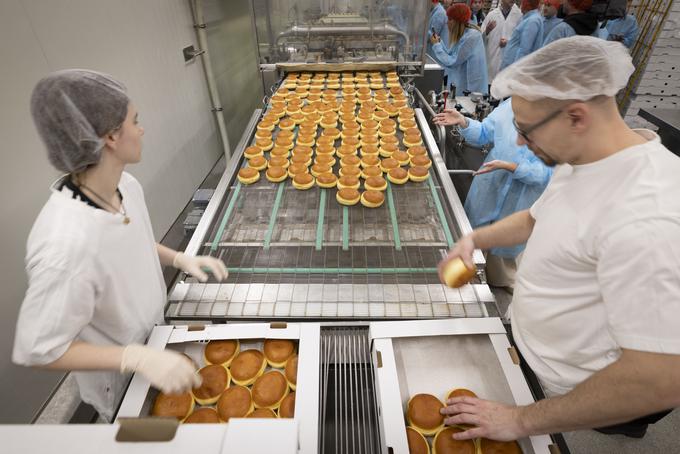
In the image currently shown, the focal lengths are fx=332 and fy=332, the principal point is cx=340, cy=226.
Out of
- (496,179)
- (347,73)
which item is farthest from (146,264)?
(347,73)

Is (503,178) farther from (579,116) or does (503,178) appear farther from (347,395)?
(347,395)

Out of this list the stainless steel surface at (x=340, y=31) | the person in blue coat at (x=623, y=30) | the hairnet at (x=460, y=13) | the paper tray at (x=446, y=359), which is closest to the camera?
the paper tray at (x=446, y=359)

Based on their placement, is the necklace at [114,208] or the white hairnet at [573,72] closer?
the white hairnet at [573,72]

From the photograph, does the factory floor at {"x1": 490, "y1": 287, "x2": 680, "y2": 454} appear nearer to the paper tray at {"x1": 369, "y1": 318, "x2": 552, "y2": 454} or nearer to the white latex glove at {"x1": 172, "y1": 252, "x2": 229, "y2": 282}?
the paper tray at {"x1": 369, "y1": 318, "x2": 552, "y2": 454}

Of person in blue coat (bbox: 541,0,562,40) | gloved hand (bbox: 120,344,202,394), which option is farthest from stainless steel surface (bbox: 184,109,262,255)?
person in blue coat (bbox: 541,0,562,40)

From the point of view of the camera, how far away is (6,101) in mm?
1929

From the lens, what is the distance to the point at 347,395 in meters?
1.30

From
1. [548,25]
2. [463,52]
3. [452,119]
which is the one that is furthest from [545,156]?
[548,25]

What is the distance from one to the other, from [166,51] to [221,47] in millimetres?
1854

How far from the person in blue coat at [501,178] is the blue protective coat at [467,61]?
3.29 metres

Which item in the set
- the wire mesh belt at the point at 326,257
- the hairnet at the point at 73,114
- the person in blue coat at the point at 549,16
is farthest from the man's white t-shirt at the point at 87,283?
the person in blue coat at the point at 549,16

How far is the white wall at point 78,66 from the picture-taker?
76.0 inches

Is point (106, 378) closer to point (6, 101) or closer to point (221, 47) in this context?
point (6, 101)

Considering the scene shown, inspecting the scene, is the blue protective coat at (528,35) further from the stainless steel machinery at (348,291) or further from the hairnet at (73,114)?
A: the hairnet at (73,114)
